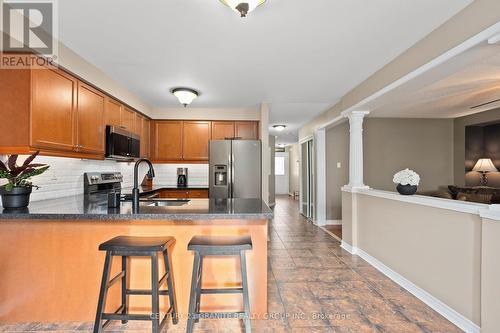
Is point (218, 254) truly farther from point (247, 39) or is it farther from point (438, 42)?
point (438, 42)

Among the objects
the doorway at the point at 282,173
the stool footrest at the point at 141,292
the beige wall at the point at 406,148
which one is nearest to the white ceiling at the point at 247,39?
the beige wall at the point at 406,148

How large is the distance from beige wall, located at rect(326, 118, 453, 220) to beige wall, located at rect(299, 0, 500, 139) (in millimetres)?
1863

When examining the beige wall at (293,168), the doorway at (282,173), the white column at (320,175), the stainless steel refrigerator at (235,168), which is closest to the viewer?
the stainless steel refrigerator at (235,168)

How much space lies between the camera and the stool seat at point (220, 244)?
1653 millimetres

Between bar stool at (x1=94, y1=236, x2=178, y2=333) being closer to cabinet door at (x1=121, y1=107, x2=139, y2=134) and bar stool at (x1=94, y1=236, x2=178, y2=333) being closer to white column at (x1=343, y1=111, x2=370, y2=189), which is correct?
cabinet door at (x1=121, y1=107, x2=139, y2=134)

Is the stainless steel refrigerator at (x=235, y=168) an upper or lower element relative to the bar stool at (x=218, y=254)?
upper

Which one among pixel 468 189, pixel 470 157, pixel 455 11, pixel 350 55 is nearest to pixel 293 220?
pixel 468 189

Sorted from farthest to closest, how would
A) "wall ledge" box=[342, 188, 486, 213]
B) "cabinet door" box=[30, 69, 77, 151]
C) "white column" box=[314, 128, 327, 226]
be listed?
"white column" box=[314, 128, 327, 226] → "cabinet door" box=[30, 69, 77, 151] → "wall ledge" box=[342, 188, 486, 213]

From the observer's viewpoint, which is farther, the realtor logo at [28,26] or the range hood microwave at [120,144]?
the range hood microwave at [120,144]

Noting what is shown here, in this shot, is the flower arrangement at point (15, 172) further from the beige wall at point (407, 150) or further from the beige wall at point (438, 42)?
the beige wall at point (407, 150)

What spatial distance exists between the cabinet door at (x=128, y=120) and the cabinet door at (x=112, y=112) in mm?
111

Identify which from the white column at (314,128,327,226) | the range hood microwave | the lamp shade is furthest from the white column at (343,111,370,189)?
the range hood microwave

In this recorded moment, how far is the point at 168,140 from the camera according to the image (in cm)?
478

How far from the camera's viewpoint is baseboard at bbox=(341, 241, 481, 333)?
1888 millimetres
